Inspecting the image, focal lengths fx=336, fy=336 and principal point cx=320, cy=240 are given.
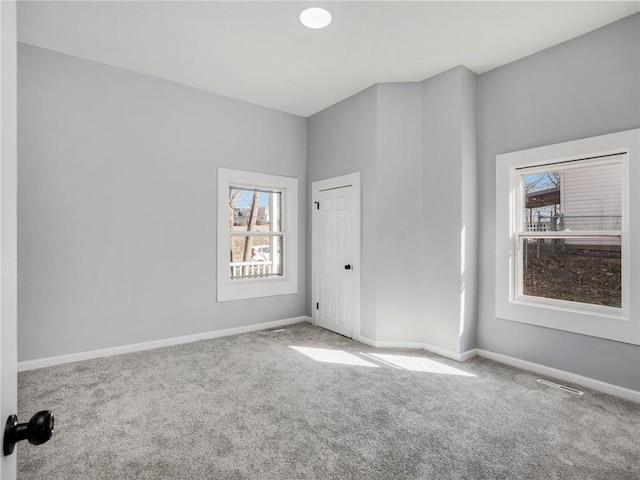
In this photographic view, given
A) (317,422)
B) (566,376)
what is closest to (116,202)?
(317,422)

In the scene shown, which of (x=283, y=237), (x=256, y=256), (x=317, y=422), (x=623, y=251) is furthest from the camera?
(x=283, y=237)

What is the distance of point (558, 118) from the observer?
2936 mm

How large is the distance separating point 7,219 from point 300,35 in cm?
285

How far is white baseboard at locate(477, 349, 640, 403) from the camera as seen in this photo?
2.56 meters

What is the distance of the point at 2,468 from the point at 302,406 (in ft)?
6.70

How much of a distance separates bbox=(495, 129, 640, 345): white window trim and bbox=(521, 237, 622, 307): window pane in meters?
0.08

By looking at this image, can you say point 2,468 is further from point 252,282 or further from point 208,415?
point 252,282

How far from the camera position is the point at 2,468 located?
0.61 meters

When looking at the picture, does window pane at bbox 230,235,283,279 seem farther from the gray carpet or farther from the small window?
the gray carpet

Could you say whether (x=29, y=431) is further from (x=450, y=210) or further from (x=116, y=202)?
(x=450, y=210)

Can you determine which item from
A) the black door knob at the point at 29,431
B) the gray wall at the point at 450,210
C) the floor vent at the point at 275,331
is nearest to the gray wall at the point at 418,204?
the gray wall at the point at 450,210

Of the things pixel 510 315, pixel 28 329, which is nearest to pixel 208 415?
pixel 28 329

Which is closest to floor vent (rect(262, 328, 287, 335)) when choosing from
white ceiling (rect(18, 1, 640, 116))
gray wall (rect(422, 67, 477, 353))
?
gray wall (rect(422, 67, 477, 353))

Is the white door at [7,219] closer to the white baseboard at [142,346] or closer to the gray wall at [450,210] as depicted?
the white baseboard at [142,346]
